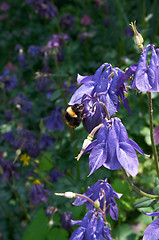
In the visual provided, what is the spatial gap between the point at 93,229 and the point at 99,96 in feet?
1.65

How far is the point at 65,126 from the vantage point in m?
2.62

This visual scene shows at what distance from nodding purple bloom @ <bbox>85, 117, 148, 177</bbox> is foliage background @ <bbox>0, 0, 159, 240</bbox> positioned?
44cm

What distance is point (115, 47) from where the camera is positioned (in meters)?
4.35

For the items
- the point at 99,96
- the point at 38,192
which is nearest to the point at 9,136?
the point at 38,192

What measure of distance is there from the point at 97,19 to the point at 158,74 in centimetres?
430

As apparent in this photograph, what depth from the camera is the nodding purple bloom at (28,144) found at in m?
2.49

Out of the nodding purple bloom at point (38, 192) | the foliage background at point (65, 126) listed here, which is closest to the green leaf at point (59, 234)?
the foliage background at point (65, 126)

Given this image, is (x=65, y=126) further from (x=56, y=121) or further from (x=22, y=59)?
(x=22, y=59)

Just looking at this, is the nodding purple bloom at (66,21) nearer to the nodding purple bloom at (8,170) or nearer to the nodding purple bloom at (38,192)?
the nodding purple bloom at (8,170)

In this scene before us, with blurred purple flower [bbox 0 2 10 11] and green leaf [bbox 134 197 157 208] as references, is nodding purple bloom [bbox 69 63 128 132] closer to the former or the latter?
green leaf [bbox 134 197 157 208]

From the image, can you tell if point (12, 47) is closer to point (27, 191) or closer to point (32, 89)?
point (32, 89)

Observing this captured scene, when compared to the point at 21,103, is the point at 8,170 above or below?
below

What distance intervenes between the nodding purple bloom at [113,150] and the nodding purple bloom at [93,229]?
23 cm

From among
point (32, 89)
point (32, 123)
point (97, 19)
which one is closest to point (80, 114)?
point (32, 123)
